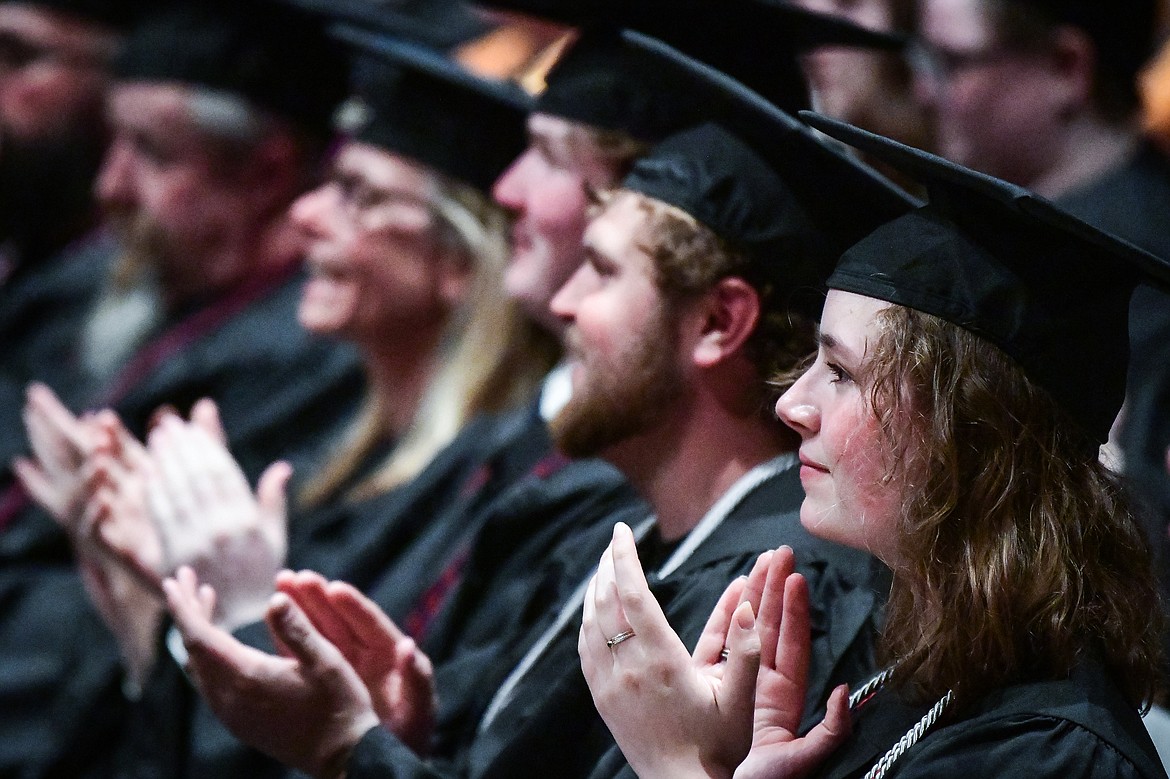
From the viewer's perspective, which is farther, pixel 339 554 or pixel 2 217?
pixel 2 217

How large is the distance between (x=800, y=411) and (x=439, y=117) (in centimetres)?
176

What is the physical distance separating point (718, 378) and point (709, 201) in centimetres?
23

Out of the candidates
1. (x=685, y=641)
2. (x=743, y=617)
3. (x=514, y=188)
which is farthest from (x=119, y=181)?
(x=743, y=617)

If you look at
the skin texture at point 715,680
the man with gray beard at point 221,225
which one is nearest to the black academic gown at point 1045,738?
the skin texture at point 715,680

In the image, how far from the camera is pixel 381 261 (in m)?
3.28

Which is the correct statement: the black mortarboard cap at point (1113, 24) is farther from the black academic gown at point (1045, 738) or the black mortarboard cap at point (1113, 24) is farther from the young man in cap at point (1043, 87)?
the black academic gown at point (1045, 738)

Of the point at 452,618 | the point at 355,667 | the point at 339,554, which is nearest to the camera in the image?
the point at 355,667

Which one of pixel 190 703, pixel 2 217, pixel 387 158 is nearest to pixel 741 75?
pixel 387 158

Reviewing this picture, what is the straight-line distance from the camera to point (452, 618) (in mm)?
2631

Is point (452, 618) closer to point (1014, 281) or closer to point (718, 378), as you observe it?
point (718, 378)

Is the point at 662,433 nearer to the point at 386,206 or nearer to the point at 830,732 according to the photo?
the point at 830,732

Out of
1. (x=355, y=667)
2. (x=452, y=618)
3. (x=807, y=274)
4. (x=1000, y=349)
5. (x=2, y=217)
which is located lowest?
(x=2, y=217)

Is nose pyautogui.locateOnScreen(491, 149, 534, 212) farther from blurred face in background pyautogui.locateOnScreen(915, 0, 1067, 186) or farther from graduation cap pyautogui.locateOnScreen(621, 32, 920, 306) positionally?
blurred face in background pyautogui.locateOnScreen(915, 0, 1067, 186)

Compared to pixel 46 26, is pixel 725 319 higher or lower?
higher
